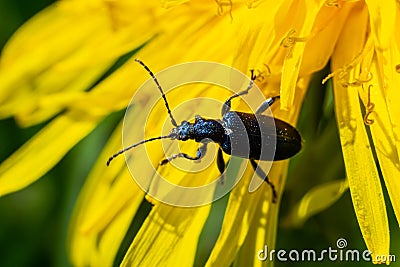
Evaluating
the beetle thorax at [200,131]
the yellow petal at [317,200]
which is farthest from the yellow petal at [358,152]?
the beetle thorax at [200,131]

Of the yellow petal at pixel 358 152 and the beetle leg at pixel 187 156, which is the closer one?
the yellow petal at pixel 358 152

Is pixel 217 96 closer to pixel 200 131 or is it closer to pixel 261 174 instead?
pixel 200 131

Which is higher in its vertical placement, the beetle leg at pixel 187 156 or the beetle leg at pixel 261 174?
the beetle leg at pixel 187 156

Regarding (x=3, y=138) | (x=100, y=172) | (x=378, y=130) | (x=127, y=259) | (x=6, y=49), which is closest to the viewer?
(x=378, y=130)

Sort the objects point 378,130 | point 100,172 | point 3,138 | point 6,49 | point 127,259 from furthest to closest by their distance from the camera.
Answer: point 3,138, point 6,49, point 100,172, point 127,259, point 378,130

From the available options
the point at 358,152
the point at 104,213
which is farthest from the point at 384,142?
the point at 104,213

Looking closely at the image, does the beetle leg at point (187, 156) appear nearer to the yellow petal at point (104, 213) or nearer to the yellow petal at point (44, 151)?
the yellow petal at point (104, 213)

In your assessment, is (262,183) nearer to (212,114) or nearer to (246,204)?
(246,204)

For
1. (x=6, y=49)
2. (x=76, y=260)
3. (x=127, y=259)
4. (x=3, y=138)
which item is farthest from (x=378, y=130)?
(x=3, y=138)
